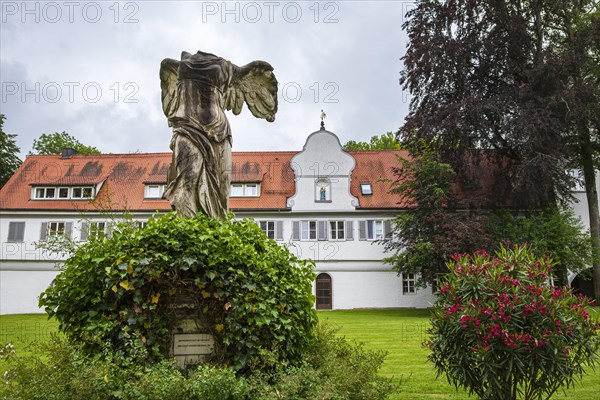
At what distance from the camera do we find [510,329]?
6.00 m

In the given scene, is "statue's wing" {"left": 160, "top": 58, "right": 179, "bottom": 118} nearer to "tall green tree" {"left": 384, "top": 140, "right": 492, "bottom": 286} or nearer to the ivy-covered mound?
the ivy-covered mound

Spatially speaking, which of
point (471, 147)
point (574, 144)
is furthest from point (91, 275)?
point (574, 144)

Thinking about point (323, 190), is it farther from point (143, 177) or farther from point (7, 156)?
point (7, 156)

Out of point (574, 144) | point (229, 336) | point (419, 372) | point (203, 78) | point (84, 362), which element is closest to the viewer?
point (84, 362)

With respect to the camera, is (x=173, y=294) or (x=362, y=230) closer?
(x=173, y=294)

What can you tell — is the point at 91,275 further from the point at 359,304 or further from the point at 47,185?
the point at 47,185

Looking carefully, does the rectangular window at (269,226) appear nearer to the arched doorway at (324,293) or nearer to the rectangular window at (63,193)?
the arched doorway at (324,293)

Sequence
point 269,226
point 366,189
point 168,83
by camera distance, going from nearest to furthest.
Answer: point 168,83 < point 269,226 < point 366,189

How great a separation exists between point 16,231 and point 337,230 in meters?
20.8

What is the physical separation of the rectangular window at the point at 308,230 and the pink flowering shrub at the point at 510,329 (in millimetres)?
27394

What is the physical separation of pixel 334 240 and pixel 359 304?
4.28 meters

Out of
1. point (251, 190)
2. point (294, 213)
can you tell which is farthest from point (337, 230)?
point (251, 190)

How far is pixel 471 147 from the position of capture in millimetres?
27203

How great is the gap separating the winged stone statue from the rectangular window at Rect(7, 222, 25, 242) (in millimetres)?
31502
